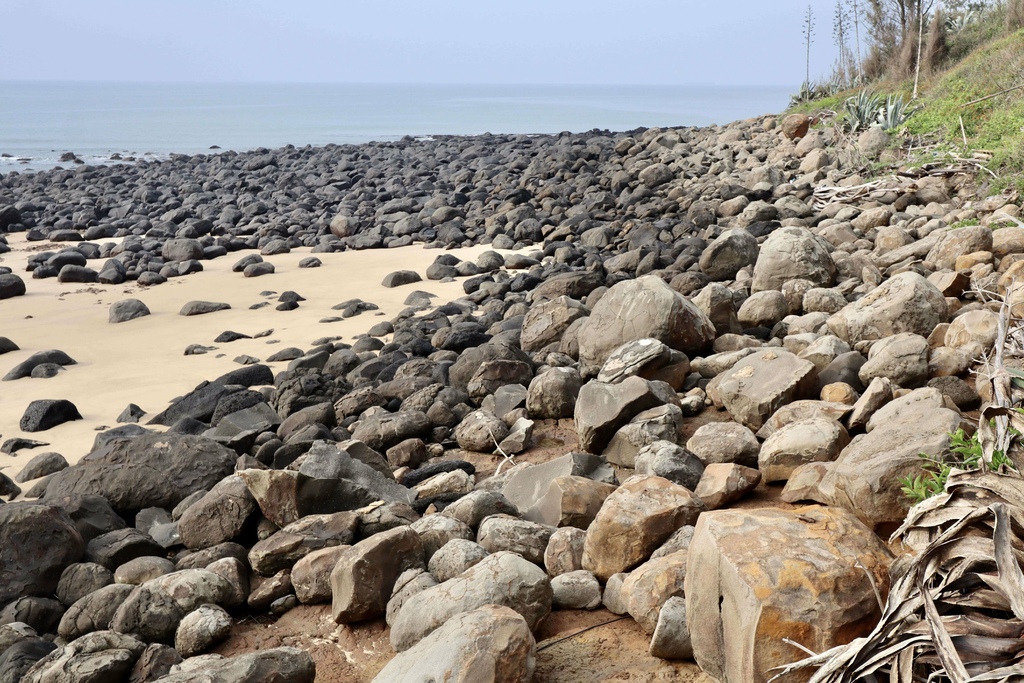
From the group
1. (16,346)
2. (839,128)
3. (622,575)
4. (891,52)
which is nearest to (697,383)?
(622,575)

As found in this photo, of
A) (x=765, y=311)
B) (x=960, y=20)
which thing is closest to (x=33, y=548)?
(x=765, y=311)

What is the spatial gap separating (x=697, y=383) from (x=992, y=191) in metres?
4.90

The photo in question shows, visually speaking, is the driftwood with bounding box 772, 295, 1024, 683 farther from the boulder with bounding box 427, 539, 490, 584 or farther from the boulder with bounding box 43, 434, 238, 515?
the boulder with bounding box 43, 434, 238, 515

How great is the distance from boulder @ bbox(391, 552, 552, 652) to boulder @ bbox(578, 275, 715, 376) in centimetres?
296

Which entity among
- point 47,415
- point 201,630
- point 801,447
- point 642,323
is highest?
point 642,323

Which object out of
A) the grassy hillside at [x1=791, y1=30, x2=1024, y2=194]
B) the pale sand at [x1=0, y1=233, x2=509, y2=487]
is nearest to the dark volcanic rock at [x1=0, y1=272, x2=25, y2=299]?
the pale sand at [x1=0, y1=233, x2=509, y2=487]

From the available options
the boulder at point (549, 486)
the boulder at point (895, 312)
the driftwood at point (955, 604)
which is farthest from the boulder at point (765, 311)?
the driftwood at point (955, 604)

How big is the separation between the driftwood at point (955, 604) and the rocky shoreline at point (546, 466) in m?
0.23

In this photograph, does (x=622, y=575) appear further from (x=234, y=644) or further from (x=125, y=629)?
(x=125, y=629)

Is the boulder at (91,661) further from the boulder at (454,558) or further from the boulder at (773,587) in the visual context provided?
the boulder at (773,587)

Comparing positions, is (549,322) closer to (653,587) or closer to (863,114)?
(653,587)

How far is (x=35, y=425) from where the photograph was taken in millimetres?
6273

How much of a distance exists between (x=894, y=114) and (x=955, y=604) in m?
13.3

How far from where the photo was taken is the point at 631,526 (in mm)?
3086
